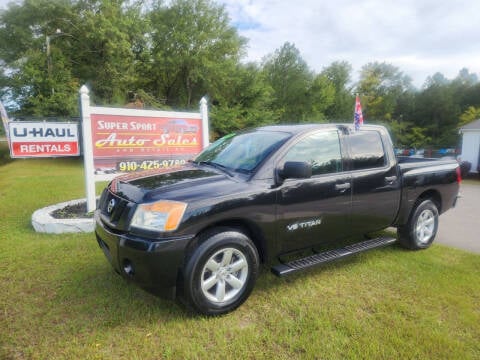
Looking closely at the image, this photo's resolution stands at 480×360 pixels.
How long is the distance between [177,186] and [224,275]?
0.96 m

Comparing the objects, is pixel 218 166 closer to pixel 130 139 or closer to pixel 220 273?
pixel 220 273

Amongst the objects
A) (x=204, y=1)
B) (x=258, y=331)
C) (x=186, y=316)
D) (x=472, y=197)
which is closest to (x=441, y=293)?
(x=258, y=331)

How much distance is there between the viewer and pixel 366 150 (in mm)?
4043

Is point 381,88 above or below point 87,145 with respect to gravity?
above

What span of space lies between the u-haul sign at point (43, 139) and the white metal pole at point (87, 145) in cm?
58

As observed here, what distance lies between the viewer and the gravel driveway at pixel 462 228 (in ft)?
17.0

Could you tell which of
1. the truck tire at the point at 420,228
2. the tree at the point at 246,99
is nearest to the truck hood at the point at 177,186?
the truck tire at the point at 420,228

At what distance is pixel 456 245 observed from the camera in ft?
16.7

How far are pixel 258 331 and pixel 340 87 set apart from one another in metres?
51.7

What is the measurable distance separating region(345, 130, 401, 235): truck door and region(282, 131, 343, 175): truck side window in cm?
23

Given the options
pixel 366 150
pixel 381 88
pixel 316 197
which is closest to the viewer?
pixel 316 197

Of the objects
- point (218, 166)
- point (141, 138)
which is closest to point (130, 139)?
point (141, 138)

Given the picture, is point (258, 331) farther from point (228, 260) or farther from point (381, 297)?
point (381, 297)

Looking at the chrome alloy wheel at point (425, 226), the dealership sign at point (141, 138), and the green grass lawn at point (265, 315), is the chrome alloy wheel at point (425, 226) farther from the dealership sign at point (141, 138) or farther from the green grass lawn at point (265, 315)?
the dealership sign at point (141, 138)
